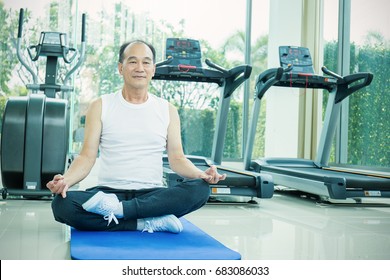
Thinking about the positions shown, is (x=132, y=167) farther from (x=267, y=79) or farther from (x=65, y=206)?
(x=267, y=79)

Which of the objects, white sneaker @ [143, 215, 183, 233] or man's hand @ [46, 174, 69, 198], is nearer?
man's hand @ [46, 174, 69, 198]

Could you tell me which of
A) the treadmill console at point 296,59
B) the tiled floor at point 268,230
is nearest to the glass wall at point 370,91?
the treadmill console at point 296,59

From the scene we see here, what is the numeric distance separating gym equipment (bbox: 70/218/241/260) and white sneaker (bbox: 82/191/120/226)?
10 centimetres

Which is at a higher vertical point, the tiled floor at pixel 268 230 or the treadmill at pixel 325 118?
the treadmill at pixel 325 118

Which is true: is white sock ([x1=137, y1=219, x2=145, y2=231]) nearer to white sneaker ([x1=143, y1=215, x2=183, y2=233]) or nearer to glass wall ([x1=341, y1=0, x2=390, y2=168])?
white sneaker ([x1=143, y1=215, x2=183, y2=233])

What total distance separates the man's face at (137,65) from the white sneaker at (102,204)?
1.83ft

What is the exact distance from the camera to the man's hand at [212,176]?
231 centimetres

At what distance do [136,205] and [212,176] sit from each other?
370 millimetres

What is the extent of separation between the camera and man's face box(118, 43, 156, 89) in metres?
2.46

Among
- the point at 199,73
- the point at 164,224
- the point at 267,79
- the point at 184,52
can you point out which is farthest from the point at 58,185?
the point at 267,79

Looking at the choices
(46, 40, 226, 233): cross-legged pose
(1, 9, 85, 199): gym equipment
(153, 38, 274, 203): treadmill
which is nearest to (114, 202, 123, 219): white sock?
(46, 40, 226, 233): cross-legged pose

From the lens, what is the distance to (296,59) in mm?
5527

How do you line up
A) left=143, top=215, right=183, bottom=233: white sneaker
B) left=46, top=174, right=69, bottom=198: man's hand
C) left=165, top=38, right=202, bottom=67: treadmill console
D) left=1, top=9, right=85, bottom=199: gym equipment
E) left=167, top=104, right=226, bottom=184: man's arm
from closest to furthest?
left=46, top=174, right=69, bottom=198: man's hand
left=143, top=215, right=183, bottom=233: white sneaker
left=167, top=104, right=226, bottom=184: man's arm
left=1, top=9, right=85, bottom=199: gym equipment
left=165, top=38, right=202, bottom=67: treadmill console

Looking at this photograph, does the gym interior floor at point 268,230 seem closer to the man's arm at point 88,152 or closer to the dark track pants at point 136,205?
the dark track pants at point 136,205
